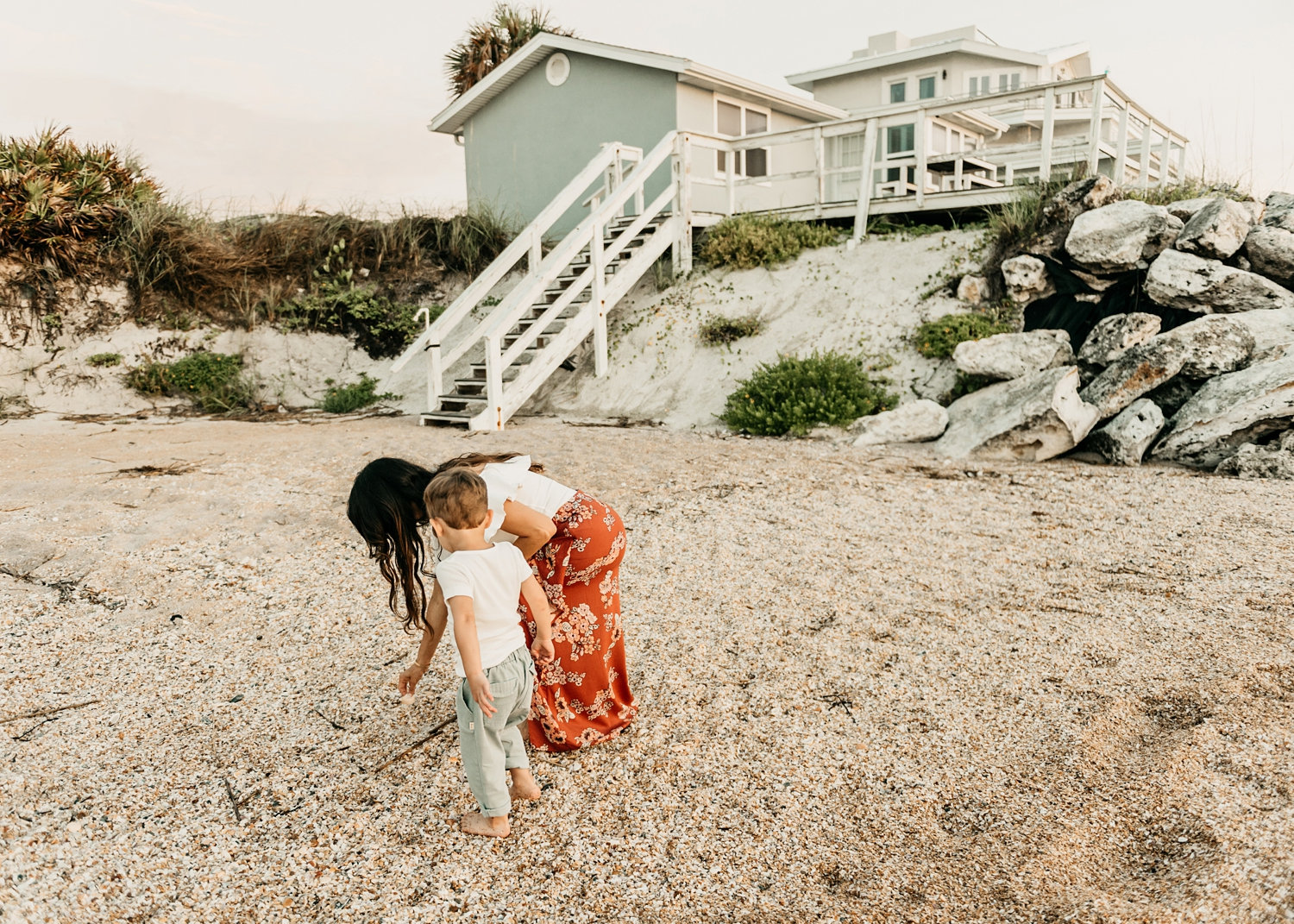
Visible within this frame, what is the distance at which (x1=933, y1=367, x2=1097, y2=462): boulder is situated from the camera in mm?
7559

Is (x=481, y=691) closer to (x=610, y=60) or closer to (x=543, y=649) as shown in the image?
(x=543, y=649)

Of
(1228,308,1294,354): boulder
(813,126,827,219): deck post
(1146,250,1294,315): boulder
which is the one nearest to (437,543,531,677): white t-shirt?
(1228,308,1294,354): boulder

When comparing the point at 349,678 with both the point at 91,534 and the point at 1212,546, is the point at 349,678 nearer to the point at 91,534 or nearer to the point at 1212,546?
the point at 91,534

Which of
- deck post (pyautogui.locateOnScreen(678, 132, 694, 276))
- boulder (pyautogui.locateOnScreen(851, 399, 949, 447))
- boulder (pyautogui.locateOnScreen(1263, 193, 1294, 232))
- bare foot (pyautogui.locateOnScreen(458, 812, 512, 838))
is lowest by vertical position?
bare foot (pyautogui.locateOnScreen(458, 812, 512, 838))

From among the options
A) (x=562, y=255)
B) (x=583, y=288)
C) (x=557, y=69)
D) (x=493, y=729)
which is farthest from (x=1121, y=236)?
(x=557, y=69)

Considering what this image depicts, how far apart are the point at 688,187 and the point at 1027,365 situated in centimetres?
604

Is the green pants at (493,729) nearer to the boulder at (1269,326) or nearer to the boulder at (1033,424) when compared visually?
the boulder at (1033,424)

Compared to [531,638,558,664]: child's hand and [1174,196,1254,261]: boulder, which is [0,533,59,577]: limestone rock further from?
[1174,196,1254,261]: boulder

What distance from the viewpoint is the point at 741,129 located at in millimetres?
15805

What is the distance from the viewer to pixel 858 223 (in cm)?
1208

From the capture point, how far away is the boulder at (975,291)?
9.98 m

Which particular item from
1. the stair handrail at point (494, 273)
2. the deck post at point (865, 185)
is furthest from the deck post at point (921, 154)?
the stair handrail at point (494, 273)

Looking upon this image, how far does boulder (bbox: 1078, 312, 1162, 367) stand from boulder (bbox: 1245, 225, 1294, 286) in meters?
1.24

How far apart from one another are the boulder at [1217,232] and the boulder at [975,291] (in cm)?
194
